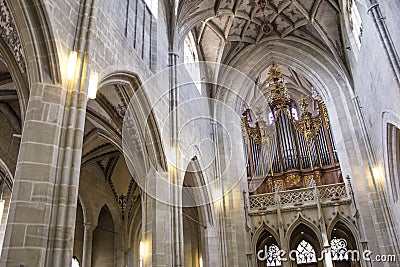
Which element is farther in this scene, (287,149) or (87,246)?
(287,149)

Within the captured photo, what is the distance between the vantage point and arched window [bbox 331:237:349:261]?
14.3 m

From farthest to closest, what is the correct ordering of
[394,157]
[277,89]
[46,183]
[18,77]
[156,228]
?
[277,89] → [394,157] → [156,228] → [18,77] → [46,183]

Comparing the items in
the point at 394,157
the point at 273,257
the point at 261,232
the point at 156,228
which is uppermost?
Result: the point at 394,157

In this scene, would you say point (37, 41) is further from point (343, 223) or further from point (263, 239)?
point (263, 239)

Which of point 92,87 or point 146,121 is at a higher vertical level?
point 146,121

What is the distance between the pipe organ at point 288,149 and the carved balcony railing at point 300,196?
2.69 metres

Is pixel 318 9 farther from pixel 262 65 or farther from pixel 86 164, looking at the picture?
pixel 86 164

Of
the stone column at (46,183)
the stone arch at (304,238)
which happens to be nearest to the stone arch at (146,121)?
the stone column at (46,183)

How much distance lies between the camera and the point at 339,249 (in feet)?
47.5

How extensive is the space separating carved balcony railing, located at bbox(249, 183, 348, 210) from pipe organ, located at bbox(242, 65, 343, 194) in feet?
8.83

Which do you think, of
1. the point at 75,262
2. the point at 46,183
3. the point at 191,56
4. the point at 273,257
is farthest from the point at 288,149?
the point at 46,183

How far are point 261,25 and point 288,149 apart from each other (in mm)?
6501

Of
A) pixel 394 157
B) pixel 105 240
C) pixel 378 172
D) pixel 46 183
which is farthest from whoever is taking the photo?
pixel 105 240

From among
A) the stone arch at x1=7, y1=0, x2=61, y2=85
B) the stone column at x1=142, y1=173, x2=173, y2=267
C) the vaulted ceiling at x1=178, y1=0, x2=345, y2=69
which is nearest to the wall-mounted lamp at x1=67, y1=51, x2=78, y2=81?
the stone arch at x1=7, y1=0, x2=61, y2=85
